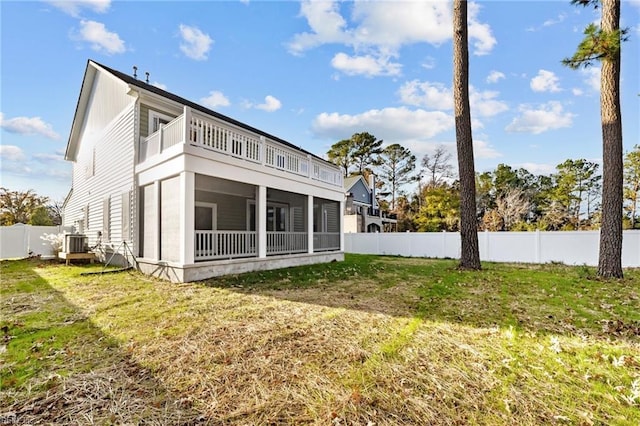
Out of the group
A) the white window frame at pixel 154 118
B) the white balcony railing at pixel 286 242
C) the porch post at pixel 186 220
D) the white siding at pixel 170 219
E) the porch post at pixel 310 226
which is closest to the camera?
the porch post at pixel 186 220

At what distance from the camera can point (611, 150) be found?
8.34m

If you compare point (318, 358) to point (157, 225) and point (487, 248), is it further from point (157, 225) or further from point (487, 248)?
point (487, 248)

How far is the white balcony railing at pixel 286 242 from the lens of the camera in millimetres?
10777

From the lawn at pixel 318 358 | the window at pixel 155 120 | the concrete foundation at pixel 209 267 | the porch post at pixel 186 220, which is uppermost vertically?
the window at pixel 155 120

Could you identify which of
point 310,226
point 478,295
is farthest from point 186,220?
point 478,295

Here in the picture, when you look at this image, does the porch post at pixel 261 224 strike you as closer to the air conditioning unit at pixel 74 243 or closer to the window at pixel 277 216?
the window at pixel 277 216

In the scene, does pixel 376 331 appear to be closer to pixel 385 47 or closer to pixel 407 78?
pixel 385 47

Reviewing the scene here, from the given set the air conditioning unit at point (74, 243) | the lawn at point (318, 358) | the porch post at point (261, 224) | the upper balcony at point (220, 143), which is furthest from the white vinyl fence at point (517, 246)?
the air conditioning unit at point (74, 243)

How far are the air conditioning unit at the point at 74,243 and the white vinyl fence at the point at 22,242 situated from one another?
5.10 metres

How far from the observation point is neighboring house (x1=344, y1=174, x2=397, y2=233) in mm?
24844

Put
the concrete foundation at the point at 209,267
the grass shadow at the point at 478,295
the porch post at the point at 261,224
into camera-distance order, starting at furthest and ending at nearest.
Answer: the porch post at the point at 261,224 < the concrete foundation at the point at 209,267 < the grass shadow at the point at 478,295

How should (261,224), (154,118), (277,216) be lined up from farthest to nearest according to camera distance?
(277,216)
(154,118)
(261,224)

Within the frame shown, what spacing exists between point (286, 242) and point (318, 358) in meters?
8.19

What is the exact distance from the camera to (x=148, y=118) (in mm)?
9969
